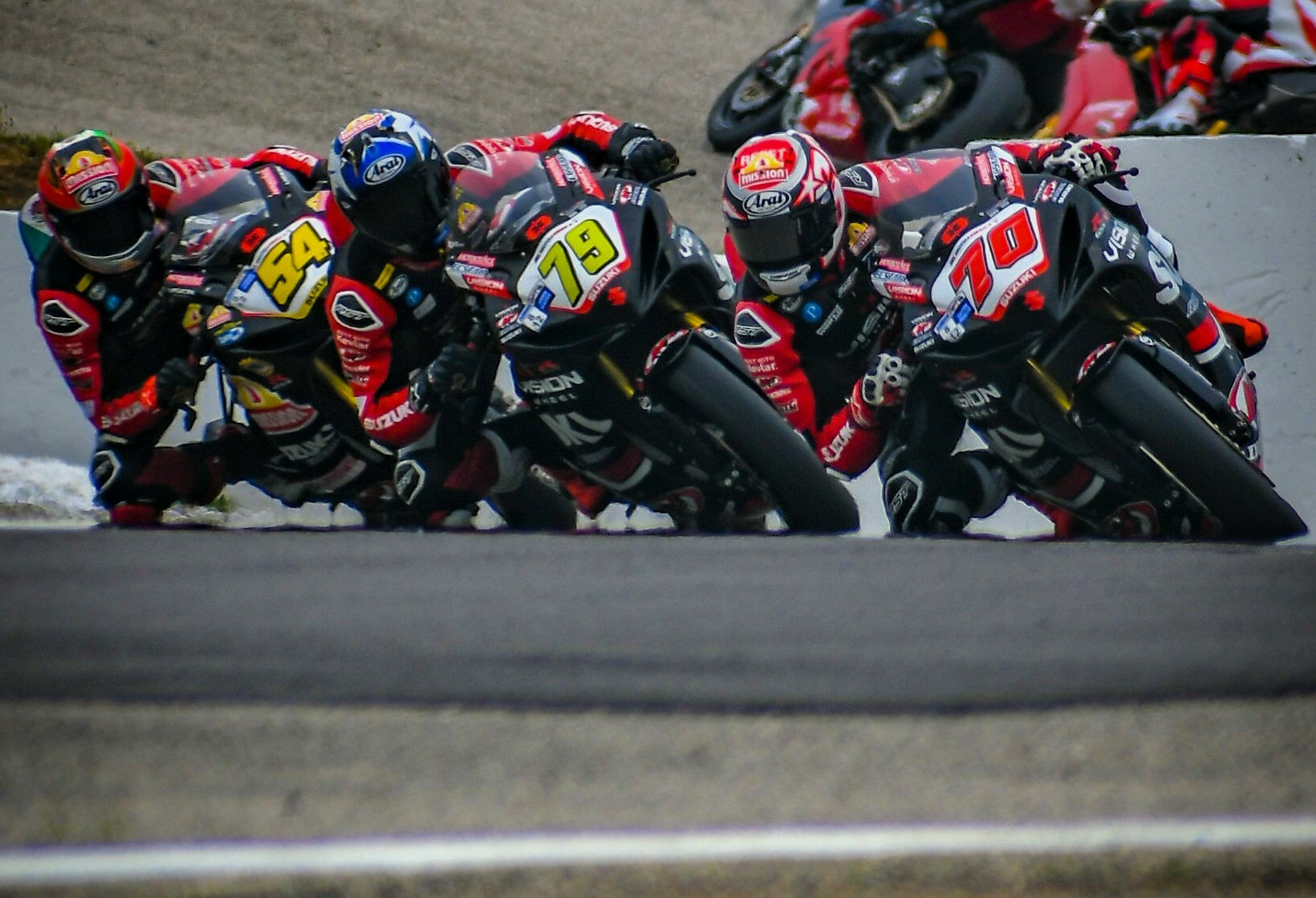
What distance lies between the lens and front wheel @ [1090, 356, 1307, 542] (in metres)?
3.70

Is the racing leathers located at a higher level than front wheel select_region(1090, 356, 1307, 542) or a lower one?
lower

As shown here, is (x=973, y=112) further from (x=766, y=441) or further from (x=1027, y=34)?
(x=766, y=441)

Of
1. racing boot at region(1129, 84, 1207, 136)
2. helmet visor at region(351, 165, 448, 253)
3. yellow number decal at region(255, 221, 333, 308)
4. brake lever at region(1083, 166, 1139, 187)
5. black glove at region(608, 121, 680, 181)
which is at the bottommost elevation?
yellow number decal at region(255, 221, 333, 308)

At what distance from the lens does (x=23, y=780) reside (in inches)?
92.2

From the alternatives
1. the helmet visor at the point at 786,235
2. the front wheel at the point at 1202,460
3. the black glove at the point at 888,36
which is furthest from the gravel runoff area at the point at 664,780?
the black glove at the point at 888,36

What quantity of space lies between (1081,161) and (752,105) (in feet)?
18.7

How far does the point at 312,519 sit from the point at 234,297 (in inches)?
60.8

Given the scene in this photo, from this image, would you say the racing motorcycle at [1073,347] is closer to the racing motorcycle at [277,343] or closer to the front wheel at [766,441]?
the front wheel at [766,441]

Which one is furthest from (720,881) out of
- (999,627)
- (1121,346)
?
(1121,346)

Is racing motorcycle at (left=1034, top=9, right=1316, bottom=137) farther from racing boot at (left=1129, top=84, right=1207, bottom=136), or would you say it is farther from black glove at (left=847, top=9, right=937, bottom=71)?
black glove at (left=847, top=9, right=937, bottom=71)

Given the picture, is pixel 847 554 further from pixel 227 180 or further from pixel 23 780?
pixel 227 180

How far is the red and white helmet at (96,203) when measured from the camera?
600 centimetres

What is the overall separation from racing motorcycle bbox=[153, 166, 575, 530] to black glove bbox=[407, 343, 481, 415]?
2.11ft

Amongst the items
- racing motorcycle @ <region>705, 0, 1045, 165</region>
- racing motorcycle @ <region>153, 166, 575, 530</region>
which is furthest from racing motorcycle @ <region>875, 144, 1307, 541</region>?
racing motorcycle @ <region>705, 0, 1045, 165</region>
